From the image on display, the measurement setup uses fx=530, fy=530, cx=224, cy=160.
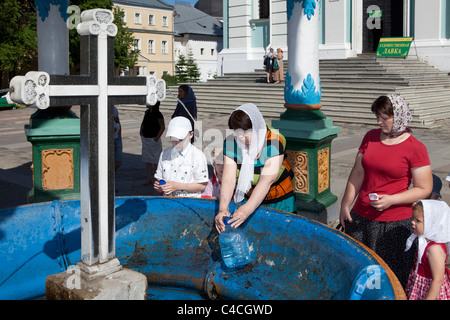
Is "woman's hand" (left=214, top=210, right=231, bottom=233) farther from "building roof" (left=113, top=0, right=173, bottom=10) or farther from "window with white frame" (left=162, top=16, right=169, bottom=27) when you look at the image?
"window with white frame" (left=162, top=16, right=169, bottom=27)

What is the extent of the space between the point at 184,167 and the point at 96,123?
1820 millimetres

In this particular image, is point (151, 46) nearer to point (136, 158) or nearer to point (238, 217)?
point (136, 158)

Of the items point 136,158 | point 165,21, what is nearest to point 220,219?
point 136,158

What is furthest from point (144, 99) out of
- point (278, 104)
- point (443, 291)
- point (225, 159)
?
point (278, 104)

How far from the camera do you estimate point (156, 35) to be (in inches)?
2400

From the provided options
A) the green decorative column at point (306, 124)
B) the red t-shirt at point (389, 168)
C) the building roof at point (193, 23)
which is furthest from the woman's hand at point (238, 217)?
the building roof at point (193, 23)

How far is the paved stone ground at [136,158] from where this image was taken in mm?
8078

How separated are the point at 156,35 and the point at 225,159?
59.6m

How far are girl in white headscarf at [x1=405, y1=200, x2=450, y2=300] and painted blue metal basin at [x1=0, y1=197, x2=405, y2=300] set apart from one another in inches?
20.7

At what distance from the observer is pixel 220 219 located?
134 inches

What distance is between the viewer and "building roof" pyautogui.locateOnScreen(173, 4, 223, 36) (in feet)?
209

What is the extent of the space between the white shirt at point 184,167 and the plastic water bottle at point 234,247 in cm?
122

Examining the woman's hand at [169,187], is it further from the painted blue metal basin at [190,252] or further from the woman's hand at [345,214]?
the woman's hand at [345,214]
